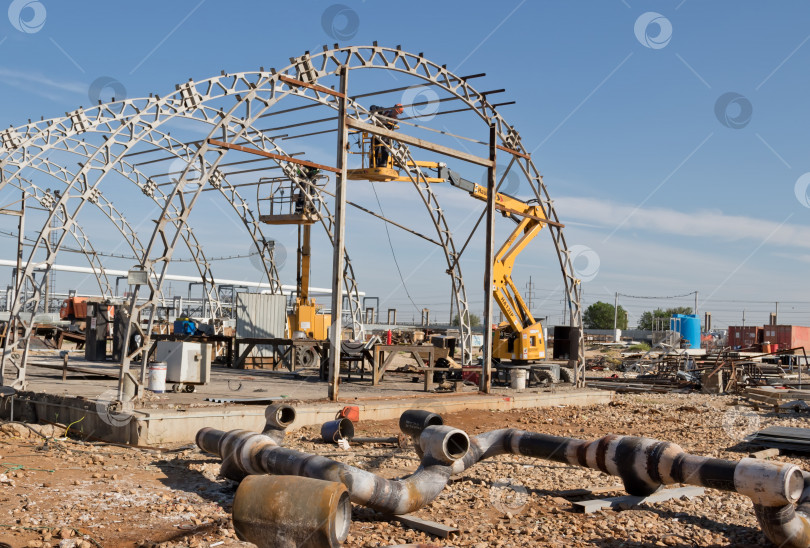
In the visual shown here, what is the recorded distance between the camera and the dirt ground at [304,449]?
6902 mm

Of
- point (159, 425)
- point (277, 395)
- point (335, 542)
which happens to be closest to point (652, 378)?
point (277, 395)

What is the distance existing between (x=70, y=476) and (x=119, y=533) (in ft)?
8.90

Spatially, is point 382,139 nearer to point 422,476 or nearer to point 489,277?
point 489,277

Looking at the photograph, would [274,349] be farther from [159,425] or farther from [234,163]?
[159,425]

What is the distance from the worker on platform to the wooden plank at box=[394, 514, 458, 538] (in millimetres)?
16925

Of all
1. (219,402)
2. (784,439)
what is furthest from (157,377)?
(784,439)

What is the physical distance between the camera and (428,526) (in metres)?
7.14

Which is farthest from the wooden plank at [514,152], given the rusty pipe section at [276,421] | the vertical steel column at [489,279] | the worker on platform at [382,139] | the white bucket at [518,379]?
the rusty pipe section at [276,421]

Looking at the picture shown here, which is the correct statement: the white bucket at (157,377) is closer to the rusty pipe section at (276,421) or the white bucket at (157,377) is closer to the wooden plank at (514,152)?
the rusty pipe section at (276,421)

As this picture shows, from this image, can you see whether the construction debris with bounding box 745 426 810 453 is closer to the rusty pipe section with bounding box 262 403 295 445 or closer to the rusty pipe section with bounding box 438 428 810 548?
the rusty pipe section with bounding box 438 428 810 548

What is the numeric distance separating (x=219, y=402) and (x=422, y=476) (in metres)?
6.87

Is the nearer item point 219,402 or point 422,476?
point 422,476

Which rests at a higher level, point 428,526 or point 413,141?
point 413,141

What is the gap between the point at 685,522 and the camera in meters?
7.61
